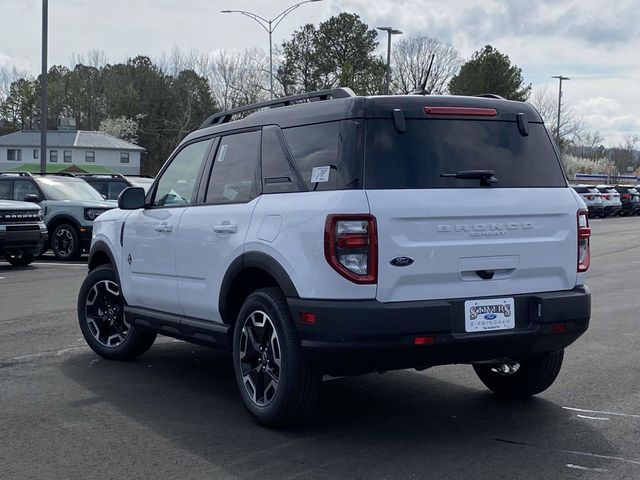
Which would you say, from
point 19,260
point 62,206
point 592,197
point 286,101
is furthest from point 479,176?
point 592,197

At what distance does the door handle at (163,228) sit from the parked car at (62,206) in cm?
1161

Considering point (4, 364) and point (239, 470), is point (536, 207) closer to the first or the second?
point (239, 470)

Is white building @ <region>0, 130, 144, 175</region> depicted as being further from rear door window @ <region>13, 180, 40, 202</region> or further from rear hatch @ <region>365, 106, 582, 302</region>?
rear hatch @ <region>365, 106, 582, 302</region>

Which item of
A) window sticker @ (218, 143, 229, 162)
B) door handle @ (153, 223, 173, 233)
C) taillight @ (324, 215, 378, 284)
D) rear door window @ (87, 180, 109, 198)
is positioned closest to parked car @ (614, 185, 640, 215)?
rear door window @ (87, 180, 109, 198)

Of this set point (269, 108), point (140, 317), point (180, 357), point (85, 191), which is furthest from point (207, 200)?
point (85, 191)

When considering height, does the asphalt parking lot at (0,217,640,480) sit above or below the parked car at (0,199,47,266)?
below

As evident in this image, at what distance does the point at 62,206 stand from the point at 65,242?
738 mm

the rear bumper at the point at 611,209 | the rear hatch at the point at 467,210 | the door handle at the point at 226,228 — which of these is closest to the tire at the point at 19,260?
the door handle at the point at 226,228

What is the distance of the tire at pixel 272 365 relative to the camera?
5.55m

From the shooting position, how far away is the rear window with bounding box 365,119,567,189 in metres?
5.48

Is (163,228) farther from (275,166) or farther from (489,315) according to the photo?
(489,315)

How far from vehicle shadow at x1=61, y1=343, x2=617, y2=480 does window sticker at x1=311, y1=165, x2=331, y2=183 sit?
5.14ft

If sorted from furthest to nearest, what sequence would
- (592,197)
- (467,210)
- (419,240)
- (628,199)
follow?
(628,199) → (592,197) → (467,210) → (419,240)

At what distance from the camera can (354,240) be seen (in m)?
5.25
